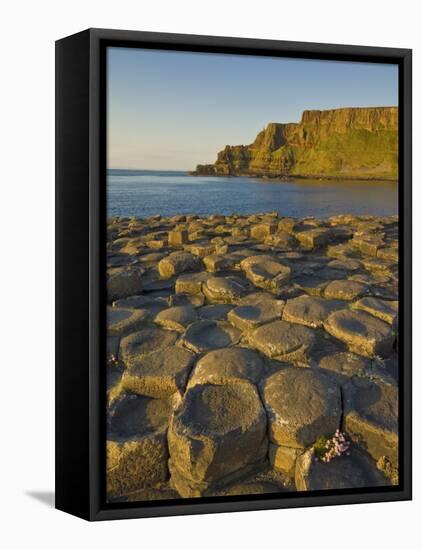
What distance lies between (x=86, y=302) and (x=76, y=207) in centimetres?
64

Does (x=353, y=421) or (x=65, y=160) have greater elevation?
(x=65, y=160)

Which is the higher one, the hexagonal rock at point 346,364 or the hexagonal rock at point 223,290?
the hexagonal rock at point 223,290

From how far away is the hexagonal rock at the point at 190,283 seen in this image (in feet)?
22.1

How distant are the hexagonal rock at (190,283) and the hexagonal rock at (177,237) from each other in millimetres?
241

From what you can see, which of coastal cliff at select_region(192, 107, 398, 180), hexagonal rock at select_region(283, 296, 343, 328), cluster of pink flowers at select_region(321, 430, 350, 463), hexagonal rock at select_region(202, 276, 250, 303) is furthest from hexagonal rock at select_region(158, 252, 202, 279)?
cluster of pink flowers at select_region(321, 430, 350, 463)

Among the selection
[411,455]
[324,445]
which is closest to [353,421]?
[324,445]

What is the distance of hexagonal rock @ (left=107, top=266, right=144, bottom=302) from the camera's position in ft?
20.7

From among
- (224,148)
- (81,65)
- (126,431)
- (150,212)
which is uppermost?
(81,65)

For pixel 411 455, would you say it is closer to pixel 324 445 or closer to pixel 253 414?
pixel 324 445

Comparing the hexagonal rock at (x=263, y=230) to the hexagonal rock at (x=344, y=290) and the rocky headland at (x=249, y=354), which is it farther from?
the hexagonal rock at (x=344, y=290)

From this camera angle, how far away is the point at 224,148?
6.75 meters

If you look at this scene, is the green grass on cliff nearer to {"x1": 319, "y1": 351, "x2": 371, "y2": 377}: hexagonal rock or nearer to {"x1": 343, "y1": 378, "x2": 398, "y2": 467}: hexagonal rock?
{"x1": 319, "y1": 351, "x2": 371, "y2": 377}: hexagonal rock

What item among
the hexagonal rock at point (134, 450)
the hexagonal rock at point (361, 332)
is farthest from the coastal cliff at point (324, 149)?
the hexagonal rock at point (134, 450)

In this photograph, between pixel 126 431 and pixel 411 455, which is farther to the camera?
pixel 411 455
